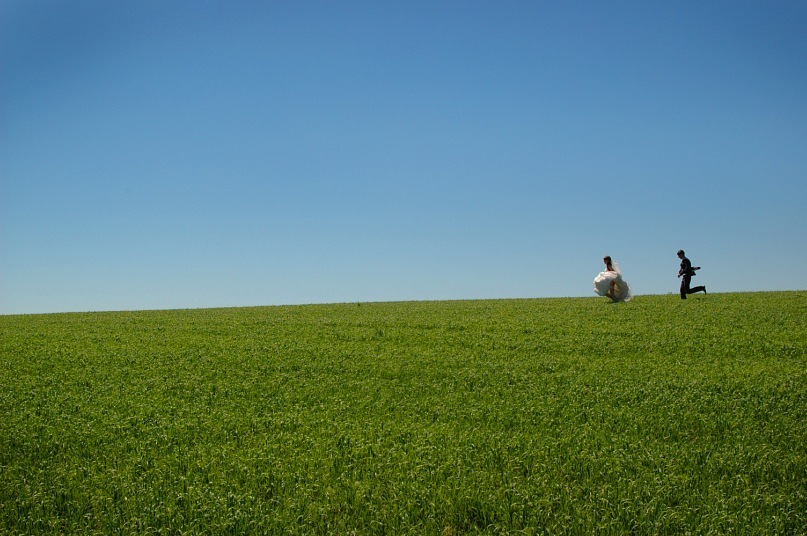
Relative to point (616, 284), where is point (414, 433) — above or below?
below

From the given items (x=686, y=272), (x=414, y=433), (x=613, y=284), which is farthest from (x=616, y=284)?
(x=414, y=433)

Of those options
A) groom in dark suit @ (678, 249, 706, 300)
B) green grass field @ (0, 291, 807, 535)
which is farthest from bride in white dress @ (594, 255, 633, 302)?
green grass field @ (0, 291, 807, 535)

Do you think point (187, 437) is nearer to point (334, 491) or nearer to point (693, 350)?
point (334, 491)

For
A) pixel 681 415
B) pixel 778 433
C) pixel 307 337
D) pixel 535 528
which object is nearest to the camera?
pixel 535 528

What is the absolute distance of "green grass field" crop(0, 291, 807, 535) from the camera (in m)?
7.66

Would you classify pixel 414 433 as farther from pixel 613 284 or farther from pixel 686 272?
pixel 686 272

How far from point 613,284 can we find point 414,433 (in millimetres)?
21256

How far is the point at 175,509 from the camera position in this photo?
7.84 metres

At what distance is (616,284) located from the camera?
28.7m

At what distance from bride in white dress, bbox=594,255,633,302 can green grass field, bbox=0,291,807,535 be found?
9.14 metres

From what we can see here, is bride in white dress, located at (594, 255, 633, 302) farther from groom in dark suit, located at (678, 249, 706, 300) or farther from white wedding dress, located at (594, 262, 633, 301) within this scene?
groom in dark suit, located at (678, 249, 706, 300)

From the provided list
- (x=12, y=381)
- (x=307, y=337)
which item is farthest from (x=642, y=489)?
(x=12, y=381)

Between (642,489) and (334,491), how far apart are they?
14.4ft

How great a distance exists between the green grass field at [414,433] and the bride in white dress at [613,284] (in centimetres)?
914
